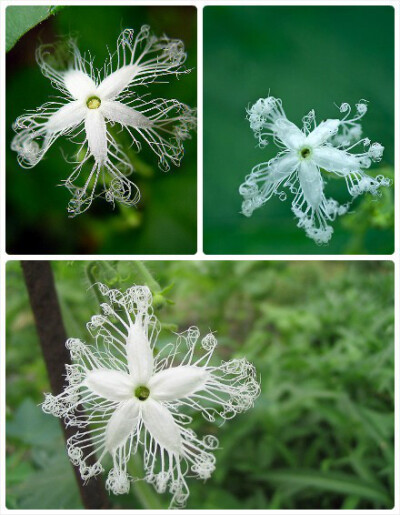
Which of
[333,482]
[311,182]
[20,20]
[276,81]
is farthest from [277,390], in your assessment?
[20,20]

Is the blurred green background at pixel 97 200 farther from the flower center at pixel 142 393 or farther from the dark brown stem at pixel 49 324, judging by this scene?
the flower center at pixel 142 393

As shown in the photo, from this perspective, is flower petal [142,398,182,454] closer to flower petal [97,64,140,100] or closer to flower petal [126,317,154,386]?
flower petal [126,317,154,386]

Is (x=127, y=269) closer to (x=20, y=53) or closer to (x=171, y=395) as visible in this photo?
(x=171, y=395)

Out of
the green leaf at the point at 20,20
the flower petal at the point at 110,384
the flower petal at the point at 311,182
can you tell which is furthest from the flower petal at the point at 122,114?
the flower petal at the point at 110,384

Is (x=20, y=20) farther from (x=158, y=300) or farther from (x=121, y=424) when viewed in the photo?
(x=121, y=424)
